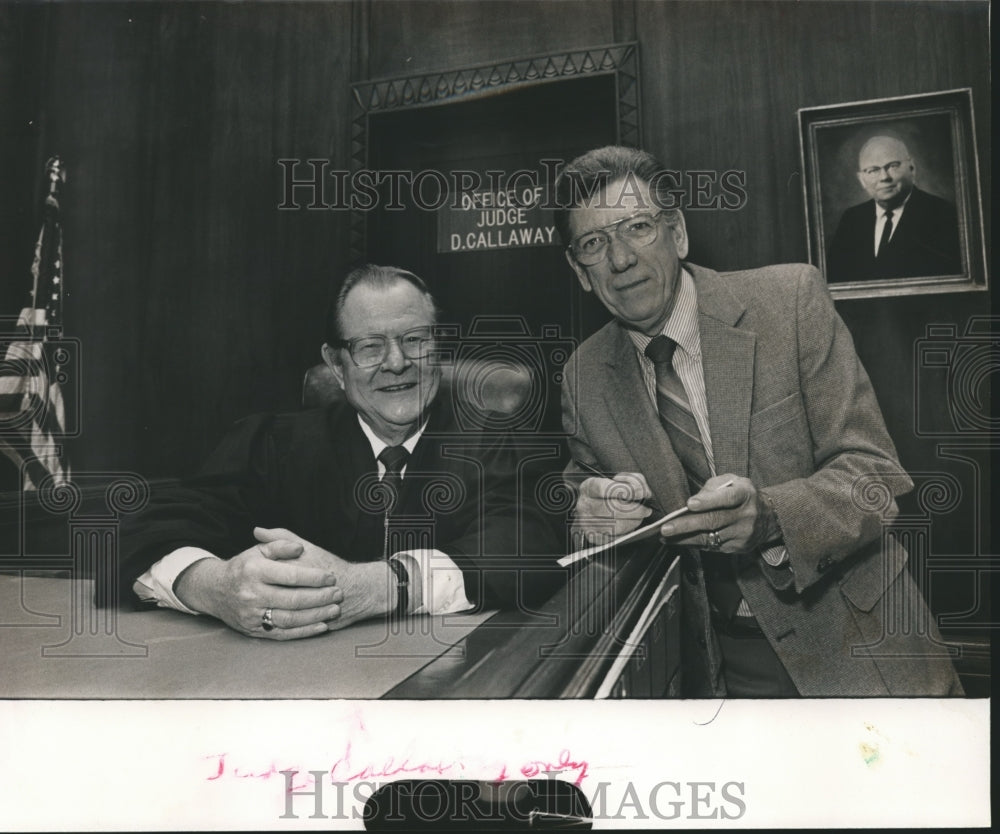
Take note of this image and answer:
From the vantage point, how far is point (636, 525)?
6.96ft

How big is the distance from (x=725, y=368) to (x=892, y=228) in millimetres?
559

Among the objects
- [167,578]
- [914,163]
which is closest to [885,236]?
[914,163]

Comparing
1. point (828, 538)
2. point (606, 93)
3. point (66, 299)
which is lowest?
point (828, 538)

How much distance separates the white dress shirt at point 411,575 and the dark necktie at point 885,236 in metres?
1.24

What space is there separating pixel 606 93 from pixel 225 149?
3.32 ft

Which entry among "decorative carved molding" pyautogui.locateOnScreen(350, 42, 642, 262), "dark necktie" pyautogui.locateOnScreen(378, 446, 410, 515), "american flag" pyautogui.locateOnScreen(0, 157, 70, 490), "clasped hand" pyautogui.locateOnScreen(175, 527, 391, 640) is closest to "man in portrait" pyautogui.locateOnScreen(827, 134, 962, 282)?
"decorative carved molding" pyautogui.locateOnScreen(350, 42, 642, 262)

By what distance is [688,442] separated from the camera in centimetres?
213

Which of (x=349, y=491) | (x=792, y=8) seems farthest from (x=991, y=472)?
(x=349, y=491)

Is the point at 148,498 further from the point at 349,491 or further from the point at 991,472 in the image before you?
the point at 991,472

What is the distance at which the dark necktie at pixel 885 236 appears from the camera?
2164 mm

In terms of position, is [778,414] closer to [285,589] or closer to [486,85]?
[486,85]

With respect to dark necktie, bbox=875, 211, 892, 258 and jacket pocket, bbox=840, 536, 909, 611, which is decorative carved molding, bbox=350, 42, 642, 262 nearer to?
→ dark necktie, bbox=875, 211, 892, 258

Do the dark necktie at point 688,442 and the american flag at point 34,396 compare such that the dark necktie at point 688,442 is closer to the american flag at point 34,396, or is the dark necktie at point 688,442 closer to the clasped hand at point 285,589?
the clasped hand at point 285,589

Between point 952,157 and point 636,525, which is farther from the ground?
point 952,157
